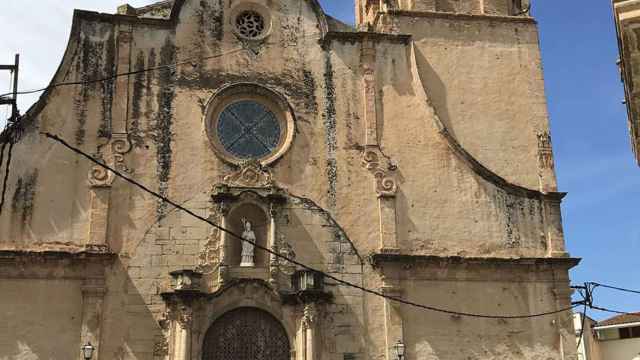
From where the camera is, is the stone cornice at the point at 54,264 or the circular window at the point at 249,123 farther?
the circular window at the point at 249,123

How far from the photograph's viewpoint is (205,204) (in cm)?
1823

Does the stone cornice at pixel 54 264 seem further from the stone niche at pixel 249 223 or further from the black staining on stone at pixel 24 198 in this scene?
the stone niche at pixel 249 223

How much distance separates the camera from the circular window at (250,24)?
1975 cm

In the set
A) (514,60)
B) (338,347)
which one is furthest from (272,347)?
(514,60)

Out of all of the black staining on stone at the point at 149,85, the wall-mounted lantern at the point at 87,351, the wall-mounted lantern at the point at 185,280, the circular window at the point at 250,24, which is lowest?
the wall-mounted lantern at the point at 87,351

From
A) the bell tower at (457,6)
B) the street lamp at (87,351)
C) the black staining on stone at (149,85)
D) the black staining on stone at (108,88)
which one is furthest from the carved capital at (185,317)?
the bell tower at (457,6)

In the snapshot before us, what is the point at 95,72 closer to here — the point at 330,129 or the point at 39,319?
the point at 330,129

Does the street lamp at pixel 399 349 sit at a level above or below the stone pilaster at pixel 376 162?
below

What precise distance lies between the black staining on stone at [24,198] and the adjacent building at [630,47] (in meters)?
11.3

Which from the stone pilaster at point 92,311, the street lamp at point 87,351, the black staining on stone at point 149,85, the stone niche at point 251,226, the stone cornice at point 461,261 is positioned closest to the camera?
the street lamp at point 87,351

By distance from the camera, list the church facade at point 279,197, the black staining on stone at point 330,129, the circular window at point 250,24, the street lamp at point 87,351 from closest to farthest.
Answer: the street lamp at point 87,351, the church facade at point 279,197, the black staining on stone at point 330,129, the circular window at point 250,24

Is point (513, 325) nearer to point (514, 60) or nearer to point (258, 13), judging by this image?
point (514, 60)

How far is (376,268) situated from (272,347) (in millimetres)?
2606

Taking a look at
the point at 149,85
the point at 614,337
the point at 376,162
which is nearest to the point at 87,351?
the point at 149,85
